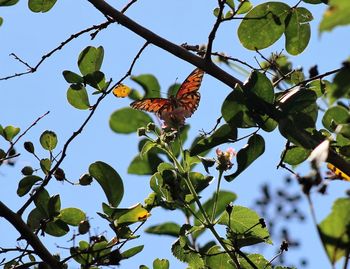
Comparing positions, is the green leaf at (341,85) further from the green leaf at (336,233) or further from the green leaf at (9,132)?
the green leaf at (9,132)

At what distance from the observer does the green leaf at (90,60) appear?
7.86 ft

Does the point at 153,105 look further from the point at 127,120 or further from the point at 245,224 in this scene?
the point at 245,224

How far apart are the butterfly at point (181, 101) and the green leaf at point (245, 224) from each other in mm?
392

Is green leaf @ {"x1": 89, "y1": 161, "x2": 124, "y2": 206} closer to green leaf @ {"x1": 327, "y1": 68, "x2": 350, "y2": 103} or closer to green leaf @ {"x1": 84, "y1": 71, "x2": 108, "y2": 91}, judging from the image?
green leaf @ {"x1": 84, "y1": 71, "x2": 108, "y2": 91}

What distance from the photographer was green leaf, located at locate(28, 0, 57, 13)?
2406 millimetres

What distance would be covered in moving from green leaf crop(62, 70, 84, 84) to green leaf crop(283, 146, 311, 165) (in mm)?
865

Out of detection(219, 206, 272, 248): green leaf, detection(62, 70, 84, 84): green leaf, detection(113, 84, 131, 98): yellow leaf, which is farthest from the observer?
detection(113, 84, 131, 98): yellow leaf

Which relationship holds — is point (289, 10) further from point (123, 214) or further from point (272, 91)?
point (123, 214)

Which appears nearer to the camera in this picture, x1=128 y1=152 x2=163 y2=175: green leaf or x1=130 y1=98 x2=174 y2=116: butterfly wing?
x1=128 y1=152 x2=163 y2=175: green leaf

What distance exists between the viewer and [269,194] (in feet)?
5.77

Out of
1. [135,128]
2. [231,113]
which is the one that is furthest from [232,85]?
[135,128]

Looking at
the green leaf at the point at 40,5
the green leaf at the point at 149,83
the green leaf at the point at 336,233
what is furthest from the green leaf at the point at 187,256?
the green leaf at the point at 336,233

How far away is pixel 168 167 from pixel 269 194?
45 cm

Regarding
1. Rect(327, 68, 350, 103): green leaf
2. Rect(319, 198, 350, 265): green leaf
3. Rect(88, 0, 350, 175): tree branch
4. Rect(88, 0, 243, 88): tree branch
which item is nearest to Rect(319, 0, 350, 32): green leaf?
Rect(327, 68, 350, 103): green leaf
